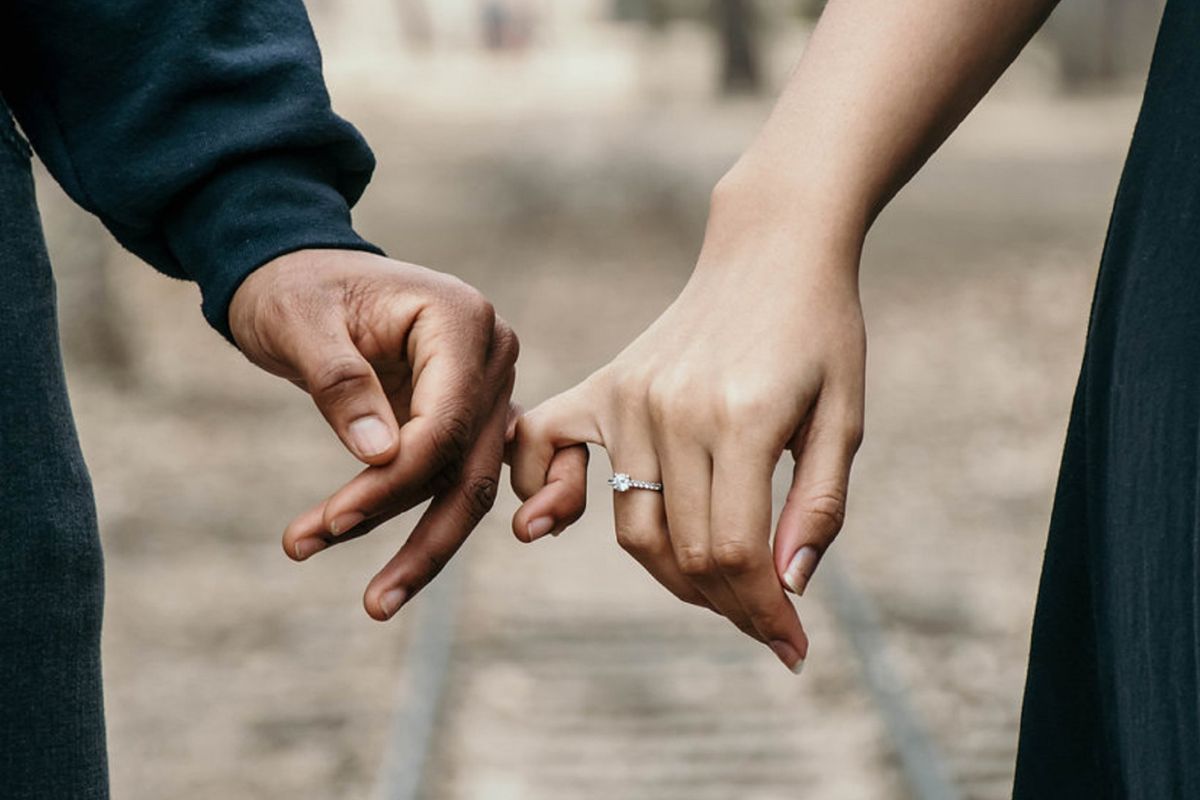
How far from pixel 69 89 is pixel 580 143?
75.8 ft

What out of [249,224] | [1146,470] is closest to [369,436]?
[249,224]

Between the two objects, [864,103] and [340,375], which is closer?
[864,103]

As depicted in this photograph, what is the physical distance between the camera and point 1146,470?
108 centimetres

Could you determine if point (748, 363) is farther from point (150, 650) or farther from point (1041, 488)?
point (1041, 488)

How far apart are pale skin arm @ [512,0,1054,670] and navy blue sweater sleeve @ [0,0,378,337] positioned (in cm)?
52

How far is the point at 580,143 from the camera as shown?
24469 millimetres

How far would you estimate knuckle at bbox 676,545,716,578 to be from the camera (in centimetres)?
125

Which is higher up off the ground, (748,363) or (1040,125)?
(1040,125)

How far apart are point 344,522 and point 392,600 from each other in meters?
0.10

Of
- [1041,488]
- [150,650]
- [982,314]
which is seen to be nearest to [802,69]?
[150,650]

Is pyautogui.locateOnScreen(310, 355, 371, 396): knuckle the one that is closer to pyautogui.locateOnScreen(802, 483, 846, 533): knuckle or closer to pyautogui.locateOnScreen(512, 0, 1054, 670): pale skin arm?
pyautogui.locateOnScreen(512, 0, 1054, 670): pale skin arm

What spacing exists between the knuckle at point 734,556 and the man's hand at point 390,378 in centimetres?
39

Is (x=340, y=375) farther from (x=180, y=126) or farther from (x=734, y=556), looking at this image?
(x=734, y=556)

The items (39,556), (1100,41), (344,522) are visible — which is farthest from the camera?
(1100,41)
